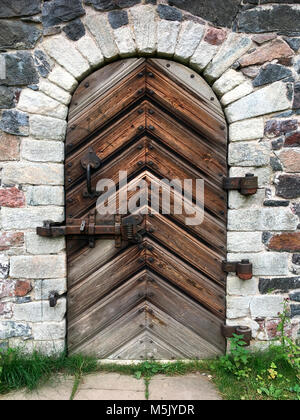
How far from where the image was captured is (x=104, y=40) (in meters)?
2.37

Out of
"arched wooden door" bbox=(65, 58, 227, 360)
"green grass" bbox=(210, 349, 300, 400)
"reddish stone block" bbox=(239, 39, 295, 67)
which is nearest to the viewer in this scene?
"green grass" bbox=(210, 349, 300, 400)

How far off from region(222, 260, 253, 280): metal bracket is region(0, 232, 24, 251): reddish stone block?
5.36 feet

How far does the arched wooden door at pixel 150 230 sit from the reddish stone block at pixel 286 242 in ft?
1.32

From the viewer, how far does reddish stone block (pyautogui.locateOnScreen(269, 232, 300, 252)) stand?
8.32ft

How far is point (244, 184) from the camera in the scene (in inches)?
96.5

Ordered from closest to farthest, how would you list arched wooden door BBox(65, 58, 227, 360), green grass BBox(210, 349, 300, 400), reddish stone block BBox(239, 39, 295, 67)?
1. green grass BBox(210, 349, 300, 400)
2. reddish stone block BBox(239, 39, 295, 67)
3. arched wooden door BBox(65, 58, 227, 360)

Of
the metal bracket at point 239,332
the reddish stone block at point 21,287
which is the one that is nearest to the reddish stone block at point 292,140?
the metal bracket at point 239,332

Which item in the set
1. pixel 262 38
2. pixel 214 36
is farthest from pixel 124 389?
pixel 262 38

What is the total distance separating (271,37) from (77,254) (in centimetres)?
226

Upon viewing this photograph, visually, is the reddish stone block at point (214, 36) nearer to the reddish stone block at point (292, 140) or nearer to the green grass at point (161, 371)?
the reddish stone block at point (292, 140)

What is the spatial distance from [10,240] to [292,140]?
2321 millimetres

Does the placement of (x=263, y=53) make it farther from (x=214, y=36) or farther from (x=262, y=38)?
(x=214, y=36)

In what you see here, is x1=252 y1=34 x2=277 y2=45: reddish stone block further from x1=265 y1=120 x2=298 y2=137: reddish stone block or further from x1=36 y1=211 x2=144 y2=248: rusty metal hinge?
x1=36 y1=211 x2=144 y2=248: rusty metal hinge

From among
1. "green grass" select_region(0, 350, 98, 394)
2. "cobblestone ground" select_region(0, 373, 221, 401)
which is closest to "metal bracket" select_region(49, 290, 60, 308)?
"green grass" select_region(0, 350, 98, 394)
